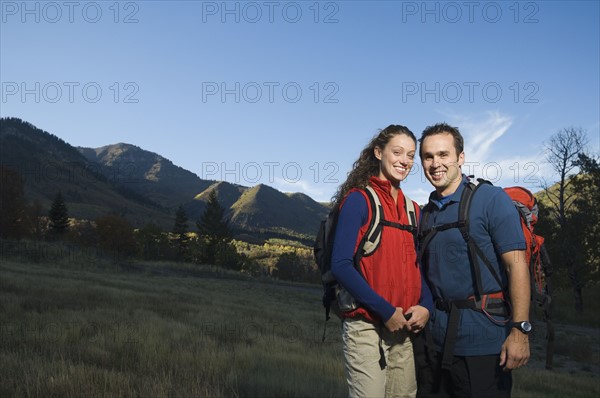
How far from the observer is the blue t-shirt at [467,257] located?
2.52 meters

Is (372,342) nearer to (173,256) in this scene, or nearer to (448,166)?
(448,166)

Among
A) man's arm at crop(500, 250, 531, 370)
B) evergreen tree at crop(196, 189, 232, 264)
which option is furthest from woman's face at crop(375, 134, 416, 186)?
evergreen tree at crop(196, 189, 232, 264)

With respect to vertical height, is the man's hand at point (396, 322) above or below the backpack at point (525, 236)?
below

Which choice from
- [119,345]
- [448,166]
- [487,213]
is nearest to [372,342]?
[487,213]

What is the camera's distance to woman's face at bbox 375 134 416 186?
289 cm

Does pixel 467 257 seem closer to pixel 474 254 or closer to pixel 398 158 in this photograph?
pixel 474 254

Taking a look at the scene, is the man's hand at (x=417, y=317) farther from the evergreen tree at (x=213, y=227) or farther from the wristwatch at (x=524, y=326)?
the evergreen tree at (x=213, y=227)

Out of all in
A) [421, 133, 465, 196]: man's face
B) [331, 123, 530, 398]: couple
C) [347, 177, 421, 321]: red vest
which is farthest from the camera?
[421, 133, 465, 196]: man's face

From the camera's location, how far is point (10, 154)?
192 m

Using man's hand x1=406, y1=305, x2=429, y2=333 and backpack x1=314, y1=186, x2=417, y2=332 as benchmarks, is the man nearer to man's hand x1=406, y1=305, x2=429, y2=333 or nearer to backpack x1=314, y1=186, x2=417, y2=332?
man's hand x1=406, y1=305, x2=429, y2=333

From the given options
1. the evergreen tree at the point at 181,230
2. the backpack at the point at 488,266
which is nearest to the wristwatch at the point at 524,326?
the backpack at the point at 488,266

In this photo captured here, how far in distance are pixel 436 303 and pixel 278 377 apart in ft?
10.4

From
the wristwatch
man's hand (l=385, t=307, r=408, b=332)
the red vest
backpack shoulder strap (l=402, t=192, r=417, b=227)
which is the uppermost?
backpack shoulder strap (l=402, t=192, r=417, b=227)

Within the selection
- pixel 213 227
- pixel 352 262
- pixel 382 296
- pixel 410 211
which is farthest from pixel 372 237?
pixel 213 227
